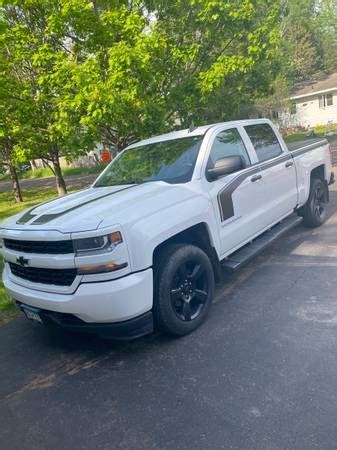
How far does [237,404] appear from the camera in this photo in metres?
2.46

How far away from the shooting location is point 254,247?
4422mm

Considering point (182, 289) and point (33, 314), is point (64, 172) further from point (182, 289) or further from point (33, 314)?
point (182, 289)

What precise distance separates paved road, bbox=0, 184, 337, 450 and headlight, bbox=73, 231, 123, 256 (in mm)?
1060

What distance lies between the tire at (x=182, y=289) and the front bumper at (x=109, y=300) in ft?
0.64

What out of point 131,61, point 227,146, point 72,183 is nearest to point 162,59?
point 131,61

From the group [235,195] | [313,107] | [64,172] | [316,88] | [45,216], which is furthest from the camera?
[313,107]

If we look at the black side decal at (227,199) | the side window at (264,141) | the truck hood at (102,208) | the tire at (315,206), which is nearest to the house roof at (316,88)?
the tire at (315,206)

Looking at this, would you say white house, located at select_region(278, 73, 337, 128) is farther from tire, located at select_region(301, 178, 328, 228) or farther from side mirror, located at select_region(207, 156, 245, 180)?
side mirror, located at select_region(207, 156, 245, 180)

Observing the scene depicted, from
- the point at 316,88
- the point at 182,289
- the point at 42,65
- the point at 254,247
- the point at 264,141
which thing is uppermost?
the point at 42,65

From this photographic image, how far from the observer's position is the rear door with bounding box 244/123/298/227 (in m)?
4.71

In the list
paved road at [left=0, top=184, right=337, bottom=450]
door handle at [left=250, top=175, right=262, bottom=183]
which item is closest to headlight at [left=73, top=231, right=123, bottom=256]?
paved road at [left=0, top=184, right=337, bottom=450]

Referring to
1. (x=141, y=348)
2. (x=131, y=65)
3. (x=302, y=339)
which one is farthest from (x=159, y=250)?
(x=131, y=65)

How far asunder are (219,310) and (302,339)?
96 cm

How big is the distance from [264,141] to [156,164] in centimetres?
178
